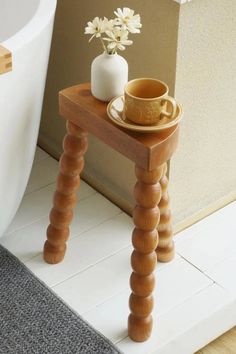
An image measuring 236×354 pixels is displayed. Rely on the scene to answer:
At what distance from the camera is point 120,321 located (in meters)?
2.00

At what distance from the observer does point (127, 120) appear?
1792mm

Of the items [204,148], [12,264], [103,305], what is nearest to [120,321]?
[103,305]

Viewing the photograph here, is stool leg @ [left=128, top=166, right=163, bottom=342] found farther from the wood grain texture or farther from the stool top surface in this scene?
the wood grain texture

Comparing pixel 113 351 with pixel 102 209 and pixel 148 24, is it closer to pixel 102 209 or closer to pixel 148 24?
pixel 102 209

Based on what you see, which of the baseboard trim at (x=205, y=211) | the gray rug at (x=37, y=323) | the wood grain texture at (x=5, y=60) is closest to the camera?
the wood grain texture at (x=5, y=60)

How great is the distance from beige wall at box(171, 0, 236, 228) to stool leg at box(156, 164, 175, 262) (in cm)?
16

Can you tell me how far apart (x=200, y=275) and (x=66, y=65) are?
754 millimetres

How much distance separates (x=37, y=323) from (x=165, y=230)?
0.41 metres

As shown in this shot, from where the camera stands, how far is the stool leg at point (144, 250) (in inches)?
70.2

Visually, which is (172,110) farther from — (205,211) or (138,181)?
(205,211)

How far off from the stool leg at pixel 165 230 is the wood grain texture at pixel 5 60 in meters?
0.48

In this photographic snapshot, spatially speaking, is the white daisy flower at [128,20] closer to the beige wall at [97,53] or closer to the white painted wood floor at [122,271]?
the beige wall at [97,53]

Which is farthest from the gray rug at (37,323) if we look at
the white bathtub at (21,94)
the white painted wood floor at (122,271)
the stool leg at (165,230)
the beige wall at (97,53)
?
the beige wall at (97,53)

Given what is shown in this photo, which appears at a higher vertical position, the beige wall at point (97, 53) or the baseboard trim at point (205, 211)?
the beige wall at point (97, 53)
